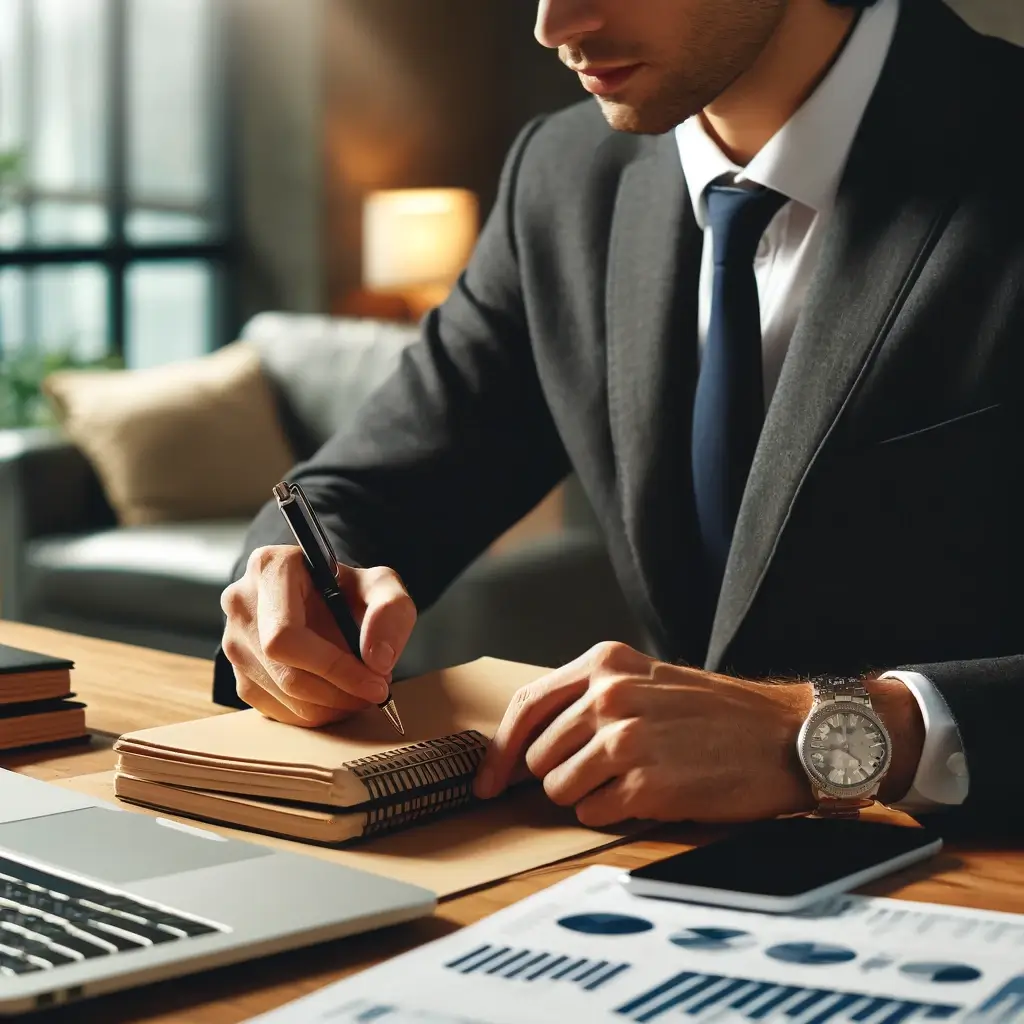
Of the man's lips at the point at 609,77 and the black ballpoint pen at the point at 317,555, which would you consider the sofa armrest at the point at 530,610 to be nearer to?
the man's lips at the point at 609,77

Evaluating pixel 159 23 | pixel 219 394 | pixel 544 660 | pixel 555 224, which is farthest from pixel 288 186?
pixel 555 224

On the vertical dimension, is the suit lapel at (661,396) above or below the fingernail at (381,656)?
above

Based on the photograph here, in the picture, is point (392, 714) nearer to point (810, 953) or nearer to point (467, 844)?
point (467, 844)

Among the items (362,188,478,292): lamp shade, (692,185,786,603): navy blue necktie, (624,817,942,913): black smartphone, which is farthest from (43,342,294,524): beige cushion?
(624,817,942,913): black smartphone

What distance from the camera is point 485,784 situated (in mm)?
1056

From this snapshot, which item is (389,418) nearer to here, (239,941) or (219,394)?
(239,941)

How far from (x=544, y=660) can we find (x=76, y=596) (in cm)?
138

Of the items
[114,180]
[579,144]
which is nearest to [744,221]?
[579,144]

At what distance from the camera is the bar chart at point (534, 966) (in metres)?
0.73

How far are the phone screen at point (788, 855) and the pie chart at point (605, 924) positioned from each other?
42mm

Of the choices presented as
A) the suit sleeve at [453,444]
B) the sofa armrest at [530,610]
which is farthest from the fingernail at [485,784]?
the sofa armrest at [530,610]

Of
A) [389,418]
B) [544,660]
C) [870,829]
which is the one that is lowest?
[544,660]

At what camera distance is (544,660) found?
159 inches

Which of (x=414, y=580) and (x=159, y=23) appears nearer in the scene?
(x=414, y=580)
